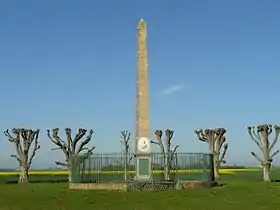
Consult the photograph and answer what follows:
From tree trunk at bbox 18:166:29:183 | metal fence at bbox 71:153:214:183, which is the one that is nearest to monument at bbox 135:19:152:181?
metal fence at bbox 71:153:214:183

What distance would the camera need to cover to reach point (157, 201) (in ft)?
74.1

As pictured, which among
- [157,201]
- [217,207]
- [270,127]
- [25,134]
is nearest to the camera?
[217,207]

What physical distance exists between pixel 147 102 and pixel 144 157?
3303 mm

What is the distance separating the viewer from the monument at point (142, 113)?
98.3 ft

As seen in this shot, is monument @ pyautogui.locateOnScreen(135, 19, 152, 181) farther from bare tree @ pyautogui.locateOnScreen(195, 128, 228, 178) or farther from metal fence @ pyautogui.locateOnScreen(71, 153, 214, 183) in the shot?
bare tree @ pyautogui.locateOnScreen(195, 128, 228, 178)

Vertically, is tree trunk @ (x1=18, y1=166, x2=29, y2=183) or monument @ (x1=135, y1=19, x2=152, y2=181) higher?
monument @ (x1=135, y1=19, x2=152, y2=181)

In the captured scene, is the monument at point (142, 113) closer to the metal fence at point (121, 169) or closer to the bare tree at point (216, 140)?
the metal fence at point (121, 169)

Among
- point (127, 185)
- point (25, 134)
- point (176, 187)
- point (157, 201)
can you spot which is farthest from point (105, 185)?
point (25, 134)

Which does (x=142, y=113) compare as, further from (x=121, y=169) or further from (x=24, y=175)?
(x=24, y=175)

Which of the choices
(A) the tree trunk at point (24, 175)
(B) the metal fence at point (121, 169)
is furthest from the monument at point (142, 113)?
(A) the tree trunk at point (24, 175)

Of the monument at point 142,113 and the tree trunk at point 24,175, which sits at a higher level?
the monument at point 142,113

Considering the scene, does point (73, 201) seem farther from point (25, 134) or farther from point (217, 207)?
point (25, 134)

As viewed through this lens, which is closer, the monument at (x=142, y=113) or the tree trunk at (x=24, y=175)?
the monument at (x=142, y=113)

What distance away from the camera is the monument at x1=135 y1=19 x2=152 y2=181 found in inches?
1179
